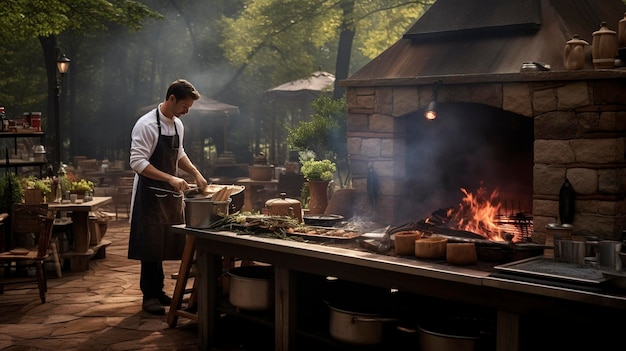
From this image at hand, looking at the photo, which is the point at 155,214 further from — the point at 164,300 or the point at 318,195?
the point at 318,195

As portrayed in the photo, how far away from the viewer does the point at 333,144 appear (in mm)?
11852

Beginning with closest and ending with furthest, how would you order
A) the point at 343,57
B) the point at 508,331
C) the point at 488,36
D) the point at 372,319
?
the point at 508,331, the point at 372,319, the point at 488,36, the point at 343,57

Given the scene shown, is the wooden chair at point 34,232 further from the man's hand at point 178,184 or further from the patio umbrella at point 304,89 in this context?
the patio umbrella at point 304,89

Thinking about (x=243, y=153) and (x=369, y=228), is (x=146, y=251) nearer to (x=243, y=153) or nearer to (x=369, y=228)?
(x=369, y=228)

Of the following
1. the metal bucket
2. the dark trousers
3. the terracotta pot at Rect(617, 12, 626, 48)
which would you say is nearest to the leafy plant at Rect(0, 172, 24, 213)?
the dark trousers

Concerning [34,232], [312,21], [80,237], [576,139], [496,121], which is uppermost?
[312,21]

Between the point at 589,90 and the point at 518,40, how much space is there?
3.61 ft

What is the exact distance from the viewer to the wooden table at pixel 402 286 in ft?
12.1

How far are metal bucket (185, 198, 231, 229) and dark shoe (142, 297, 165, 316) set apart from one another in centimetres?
143

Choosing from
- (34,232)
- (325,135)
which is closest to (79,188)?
(34,232)

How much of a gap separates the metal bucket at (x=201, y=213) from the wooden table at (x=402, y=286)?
8 cm

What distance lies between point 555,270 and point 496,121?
2923mm

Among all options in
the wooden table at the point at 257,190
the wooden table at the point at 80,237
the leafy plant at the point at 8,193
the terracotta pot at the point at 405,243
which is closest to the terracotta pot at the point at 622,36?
the terracotta pot at the point at 405,243

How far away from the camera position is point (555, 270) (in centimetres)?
402
